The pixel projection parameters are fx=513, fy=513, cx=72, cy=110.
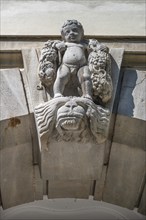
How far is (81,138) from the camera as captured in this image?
3.02 m

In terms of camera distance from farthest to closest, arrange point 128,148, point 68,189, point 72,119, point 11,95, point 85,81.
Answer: point 68,189 → point 128,148 → point 11,95 → point 85,81 → point 72,119

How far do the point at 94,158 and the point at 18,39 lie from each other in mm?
983

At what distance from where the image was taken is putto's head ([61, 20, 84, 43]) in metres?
3.24

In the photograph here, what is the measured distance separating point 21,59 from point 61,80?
45 centimetres

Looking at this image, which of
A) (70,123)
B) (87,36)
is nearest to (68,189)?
(70,123)

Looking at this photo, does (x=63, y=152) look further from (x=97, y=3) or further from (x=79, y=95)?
(x=97, y=3)

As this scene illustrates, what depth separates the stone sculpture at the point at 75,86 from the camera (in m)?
2.94

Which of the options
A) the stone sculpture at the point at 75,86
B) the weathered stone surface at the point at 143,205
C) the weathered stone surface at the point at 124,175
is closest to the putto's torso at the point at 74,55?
the stone sculpture at the point at 75,86

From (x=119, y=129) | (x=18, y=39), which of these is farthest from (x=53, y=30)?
(x=119, y=129)

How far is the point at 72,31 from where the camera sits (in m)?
3.25

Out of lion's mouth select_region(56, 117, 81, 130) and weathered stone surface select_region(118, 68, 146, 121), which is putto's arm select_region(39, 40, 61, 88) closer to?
lion's mouth select_region(56, 117, 81, 130)

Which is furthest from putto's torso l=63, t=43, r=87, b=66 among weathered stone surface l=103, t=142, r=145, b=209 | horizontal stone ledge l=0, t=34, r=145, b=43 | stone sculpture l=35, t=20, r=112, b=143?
weathered stone surface l=103, t=142, r=145, b=209

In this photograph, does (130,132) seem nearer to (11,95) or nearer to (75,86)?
(75,86)

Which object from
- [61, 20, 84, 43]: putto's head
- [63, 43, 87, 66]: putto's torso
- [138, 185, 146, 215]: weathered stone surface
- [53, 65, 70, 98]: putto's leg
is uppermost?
[61, 20, 84, 43]: putto's head
